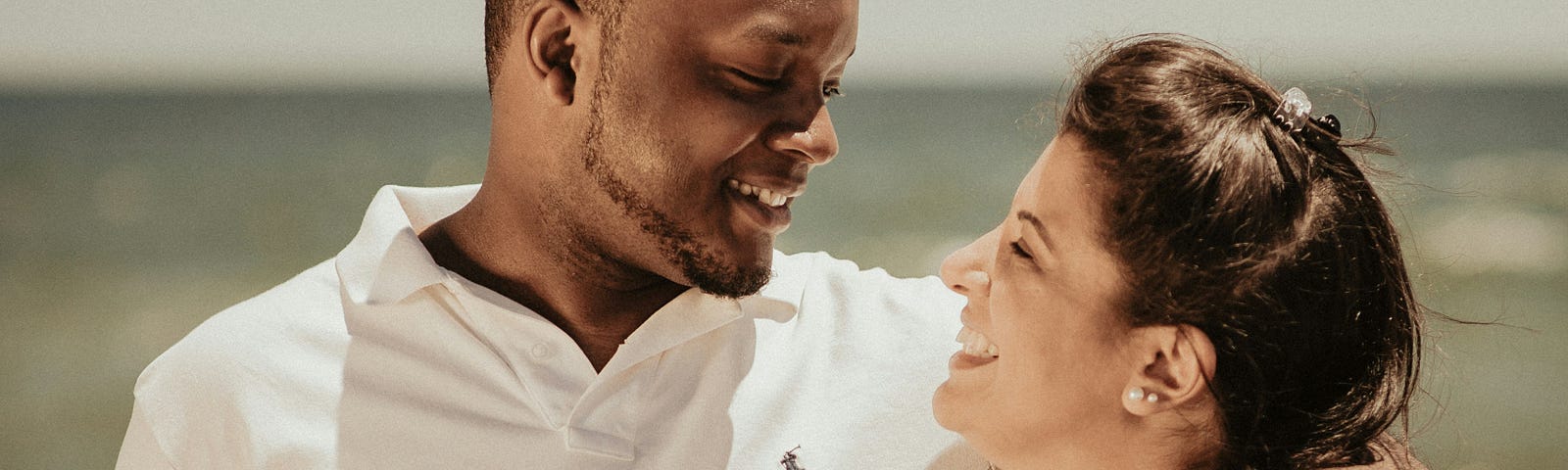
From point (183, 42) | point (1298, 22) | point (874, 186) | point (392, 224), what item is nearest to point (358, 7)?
point (183, 42)

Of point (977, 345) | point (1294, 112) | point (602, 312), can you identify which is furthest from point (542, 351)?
point (1294, 112)

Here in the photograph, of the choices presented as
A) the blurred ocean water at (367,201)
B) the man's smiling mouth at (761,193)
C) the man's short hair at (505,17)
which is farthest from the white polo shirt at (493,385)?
the blurred ocean water at (367,201)

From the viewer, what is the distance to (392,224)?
188cm

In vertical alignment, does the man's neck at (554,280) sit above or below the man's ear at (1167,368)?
above

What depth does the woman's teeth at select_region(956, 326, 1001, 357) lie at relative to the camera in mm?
1668

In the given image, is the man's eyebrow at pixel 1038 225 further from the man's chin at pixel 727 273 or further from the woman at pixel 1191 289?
the man's chin at pixel 727 273

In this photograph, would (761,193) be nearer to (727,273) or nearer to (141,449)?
(727,273)

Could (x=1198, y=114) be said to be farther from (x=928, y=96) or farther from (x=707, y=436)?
(x=928, y=96)

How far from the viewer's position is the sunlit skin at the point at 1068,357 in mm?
1522

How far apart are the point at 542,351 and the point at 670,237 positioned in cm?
21

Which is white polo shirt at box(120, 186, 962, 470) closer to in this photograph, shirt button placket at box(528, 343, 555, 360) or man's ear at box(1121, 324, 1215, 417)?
shirt button placket at box(528, 343, 555, 360)

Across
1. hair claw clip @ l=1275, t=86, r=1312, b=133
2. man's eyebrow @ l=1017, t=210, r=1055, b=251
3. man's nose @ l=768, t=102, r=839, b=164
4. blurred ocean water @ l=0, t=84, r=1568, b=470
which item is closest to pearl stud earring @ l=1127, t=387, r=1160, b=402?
man's eyebrow @ l=1017, t=210, r=1055, b=251

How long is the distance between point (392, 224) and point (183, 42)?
13.1 feet

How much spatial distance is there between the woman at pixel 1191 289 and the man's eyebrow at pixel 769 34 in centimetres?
34
